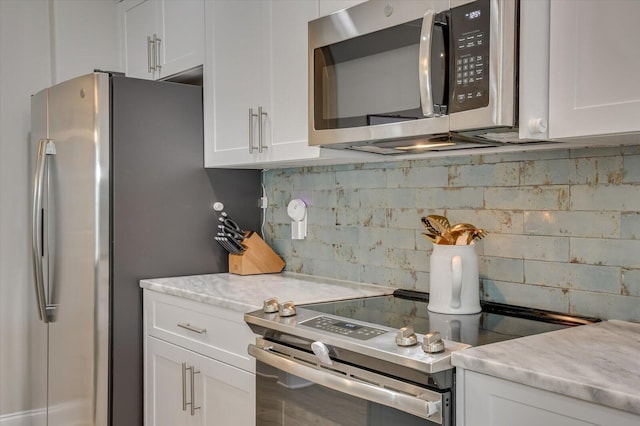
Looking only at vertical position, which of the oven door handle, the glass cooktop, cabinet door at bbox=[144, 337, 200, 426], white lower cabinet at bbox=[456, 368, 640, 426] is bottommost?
cabinet door at bbox=[144, 337, 200, 426]

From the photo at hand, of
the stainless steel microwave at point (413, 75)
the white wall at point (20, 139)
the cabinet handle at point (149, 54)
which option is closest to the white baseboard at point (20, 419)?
the white wall at point (20, 139)

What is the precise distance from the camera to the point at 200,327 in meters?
2.30

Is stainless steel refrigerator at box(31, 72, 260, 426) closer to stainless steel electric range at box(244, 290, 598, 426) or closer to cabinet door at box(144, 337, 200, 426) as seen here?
cabinet door at box(144, 337, 200, 426)

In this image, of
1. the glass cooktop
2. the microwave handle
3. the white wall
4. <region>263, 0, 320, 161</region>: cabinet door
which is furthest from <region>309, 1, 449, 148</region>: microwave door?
the white wall

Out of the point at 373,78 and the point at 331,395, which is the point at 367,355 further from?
the point at 373,78

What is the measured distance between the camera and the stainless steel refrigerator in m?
2.56

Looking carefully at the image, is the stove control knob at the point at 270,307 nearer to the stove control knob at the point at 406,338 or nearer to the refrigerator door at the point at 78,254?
the stove control knob at the point at 406,338

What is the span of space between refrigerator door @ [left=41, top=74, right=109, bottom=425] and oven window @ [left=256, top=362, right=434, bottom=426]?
951 millimetres

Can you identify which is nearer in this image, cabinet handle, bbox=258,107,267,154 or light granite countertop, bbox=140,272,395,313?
light granite countertop, bbox=140,272,395,313

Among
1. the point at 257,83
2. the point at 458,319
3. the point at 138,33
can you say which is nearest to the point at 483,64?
the point at 458,319

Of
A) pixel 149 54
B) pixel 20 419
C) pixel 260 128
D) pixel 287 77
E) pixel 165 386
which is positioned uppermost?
pixel 149 54

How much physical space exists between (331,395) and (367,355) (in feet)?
0.69

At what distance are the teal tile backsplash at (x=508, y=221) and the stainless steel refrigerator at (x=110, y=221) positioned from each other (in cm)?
57

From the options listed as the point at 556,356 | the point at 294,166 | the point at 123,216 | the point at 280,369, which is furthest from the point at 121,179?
the point at 556,356
